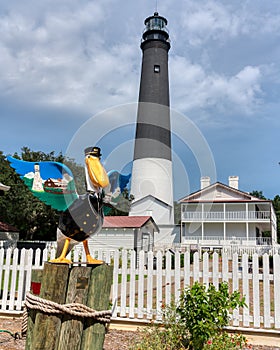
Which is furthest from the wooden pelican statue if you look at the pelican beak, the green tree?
the green tree

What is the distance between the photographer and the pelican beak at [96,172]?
3621mm

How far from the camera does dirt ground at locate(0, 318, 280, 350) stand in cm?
465

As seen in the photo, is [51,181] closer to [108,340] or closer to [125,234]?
[108,340]

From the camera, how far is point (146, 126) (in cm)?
2809

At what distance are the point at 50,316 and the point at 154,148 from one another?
80.5 feet

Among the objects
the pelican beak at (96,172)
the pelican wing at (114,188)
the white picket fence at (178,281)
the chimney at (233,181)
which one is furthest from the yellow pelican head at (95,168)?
the chimney at (233,181)

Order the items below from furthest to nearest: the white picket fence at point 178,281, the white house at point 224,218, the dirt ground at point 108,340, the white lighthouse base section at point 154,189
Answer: the white house at point 224,218 < the white lighthouse base section at point 154,189 < the white picket fence at point 178,281 < the dirt ground at point 108,340

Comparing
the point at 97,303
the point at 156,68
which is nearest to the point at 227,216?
the point at 156,68

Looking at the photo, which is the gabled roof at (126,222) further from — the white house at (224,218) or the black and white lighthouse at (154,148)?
the white house at (224,218)

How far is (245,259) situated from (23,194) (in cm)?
2651

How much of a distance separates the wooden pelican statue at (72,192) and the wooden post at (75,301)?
419 millimetres

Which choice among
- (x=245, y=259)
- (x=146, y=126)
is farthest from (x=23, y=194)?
(x=245, y=259)

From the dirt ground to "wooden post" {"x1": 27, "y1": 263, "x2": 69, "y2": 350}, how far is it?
197 centimetres

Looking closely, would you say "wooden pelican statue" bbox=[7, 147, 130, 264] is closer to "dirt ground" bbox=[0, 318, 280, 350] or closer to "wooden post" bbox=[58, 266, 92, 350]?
"wooden post" bbox=[58, 266, 92, 350]
